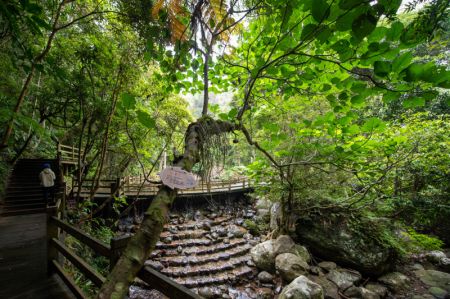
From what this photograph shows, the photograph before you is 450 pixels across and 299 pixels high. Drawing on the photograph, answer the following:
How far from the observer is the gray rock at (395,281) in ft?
17.8

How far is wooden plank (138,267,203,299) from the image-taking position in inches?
38.8

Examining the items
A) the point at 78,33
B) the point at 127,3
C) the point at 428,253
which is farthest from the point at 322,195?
the point at 78,33

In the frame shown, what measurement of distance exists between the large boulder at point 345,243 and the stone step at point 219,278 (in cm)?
225

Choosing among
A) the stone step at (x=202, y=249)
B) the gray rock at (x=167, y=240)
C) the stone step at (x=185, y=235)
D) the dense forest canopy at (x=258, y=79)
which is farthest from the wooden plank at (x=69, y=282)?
the stone step at (x=185, y=235)

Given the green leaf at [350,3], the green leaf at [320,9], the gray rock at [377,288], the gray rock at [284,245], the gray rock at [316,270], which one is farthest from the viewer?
the gray rock at [284,245]

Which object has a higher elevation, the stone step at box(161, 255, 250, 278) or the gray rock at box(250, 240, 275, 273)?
the gray rock at box(250, 240, 275, 273)

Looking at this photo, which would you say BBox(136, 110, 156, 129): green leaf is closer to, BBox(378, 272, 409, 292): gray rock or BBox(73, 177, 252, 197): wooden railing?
BBox(73, 177, 252, 197): wooden railing

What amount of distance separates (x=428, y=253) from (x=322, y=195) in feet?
16.8

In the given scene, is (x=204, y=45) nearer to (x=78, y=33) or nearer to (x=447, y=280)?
(x=78, y=33)

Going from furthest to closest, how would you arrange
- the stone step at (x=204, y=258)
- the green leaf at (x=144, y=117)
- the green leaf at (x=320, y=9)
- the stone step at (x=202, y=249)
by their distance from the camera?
the stone step at (x=202, y=249) → the stone step at (x=204, y=258) → the green leaf at (x=144, y=117) → the green leaf at (x=320, y=9)

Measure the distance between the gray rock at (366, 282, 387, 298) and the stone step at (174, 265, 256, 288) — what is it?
11.1ft

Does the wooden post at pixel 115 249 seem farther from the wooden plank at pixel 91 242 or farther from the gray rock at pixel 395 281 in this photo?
the gray rock at pixel 395 281

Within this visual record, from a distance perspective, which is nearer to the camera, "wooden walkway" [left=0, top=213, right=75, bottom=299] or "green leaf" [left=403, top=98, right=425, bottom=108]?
"green leaf" [left=403, top=98, right=425, bottom=108]

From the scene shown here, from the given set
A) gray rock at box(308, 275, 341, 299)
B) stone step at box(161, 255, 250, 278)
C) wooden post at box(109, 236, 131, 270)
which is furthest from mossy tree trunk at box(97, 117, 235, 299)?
stone step at box(161, 255, 250, 278)
